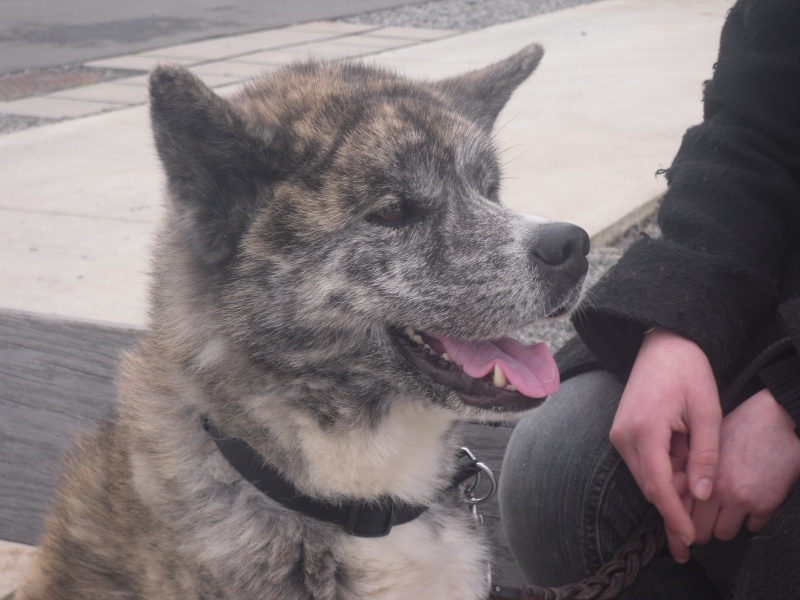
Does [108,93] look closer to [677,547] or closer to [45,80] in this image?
[45,80]

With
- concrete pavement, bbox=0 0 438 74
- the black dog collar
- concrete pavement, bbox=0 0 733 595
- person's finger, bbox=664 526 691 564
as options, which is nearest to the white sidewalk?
concrete pavement, bbox=0 0 733 595

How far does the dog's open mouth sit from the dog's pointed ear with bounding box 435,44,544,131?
0.74m

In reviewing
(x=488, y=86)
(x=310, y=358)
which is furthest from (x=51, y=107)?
(x=310, y=358)

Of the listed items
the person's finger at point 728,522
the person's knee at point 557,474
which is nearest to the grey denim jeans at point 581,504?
the person's knee at point 557,474

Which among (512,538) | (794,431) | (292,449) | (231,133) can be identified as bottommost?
(512,538)

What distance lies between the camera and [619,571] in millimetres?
2076

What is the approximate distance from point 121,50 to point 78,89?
1.99 m

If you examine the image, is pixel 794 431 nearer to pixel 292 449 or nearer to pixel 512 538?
pixel 512 538

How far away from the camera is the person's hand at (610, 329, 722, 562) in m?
1.89

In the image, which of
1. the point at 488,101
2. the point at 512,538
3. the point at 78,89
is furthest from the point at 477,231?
the point at 78,89

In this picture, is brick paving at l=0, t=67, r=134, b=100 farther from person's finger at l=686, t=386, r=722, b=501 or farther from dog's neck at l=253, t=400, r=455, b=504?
person's finger at l=686, t=386, r=722, b=501

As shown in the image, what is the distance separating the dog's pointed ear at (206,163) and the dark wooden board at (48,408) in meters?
1.17

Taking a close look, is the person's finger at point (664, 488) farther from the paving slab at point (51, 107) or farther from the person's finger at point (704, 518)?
the paving slab at point (51, 107)

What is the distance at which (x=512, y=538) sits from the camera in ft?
8.15
